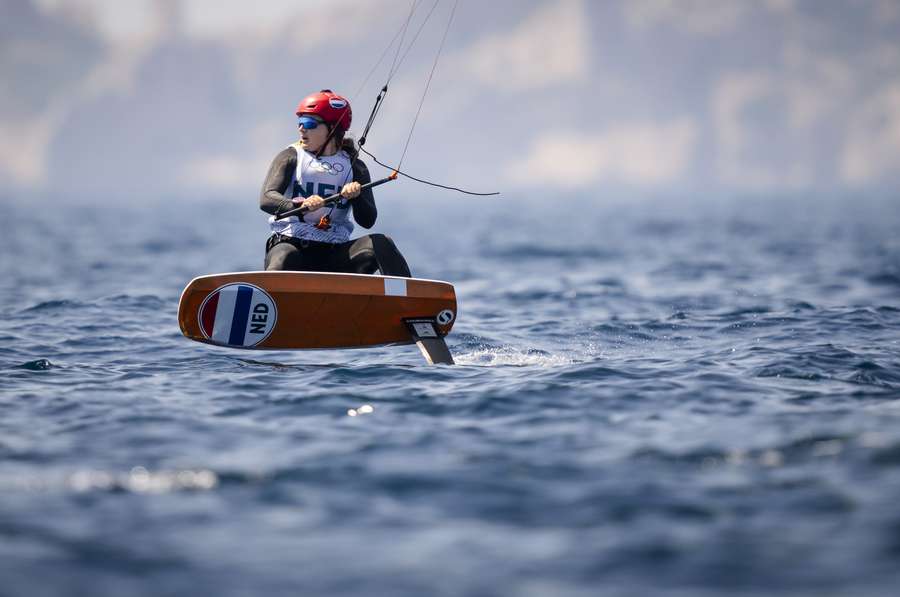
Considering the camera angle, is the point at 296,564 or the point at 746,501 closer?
the point at 296,564

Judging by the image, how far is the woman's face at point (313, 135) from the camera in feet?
27.2

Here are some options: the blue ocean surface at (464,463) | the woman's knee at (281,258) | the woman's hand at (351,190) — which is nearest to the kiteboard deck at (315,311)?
the blue ocean surface at (464,463)

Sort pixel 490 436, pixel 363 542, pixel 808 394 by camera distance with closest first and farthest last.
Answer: pixel 363 542, pixel 490 436, pixel 808 394

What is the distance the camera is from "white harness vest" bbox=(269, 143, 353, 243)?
A: 27.3 feet

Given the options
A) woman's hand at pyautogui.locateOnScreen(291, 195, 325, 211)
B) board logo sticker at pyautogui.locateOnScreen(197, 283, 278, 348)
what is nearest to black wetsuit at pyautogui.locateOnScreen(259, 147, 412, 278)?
woman's hand at pyautogui.locateOnScreen(291, 195, 325, 211)

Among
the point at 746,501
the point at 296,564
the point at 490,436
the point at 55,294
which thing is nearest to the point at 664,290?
the point at 55,294

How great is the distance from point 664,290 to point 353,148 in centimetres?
760

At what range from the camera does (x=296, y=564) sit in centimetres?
394

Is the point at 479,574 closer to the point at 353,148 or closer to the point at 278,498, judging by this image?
the point at 278,498

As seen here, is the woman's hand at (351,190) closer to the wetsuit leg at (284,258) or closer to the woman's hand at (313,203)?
the woman's hand at (313,203)

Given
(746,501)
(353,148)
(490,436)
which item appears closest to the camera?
(746,501)

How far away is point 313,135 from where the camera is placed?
833 cm

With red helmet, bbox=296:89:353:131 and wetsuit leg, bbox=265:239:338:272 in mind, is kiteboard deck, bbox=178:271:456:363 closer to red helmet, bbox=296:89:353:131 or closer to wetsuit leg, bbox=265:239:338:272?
wetsuit leg, bbox=265:239:338:272

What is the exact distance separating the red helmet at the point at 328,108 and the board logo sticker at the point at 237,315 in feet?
4.84
